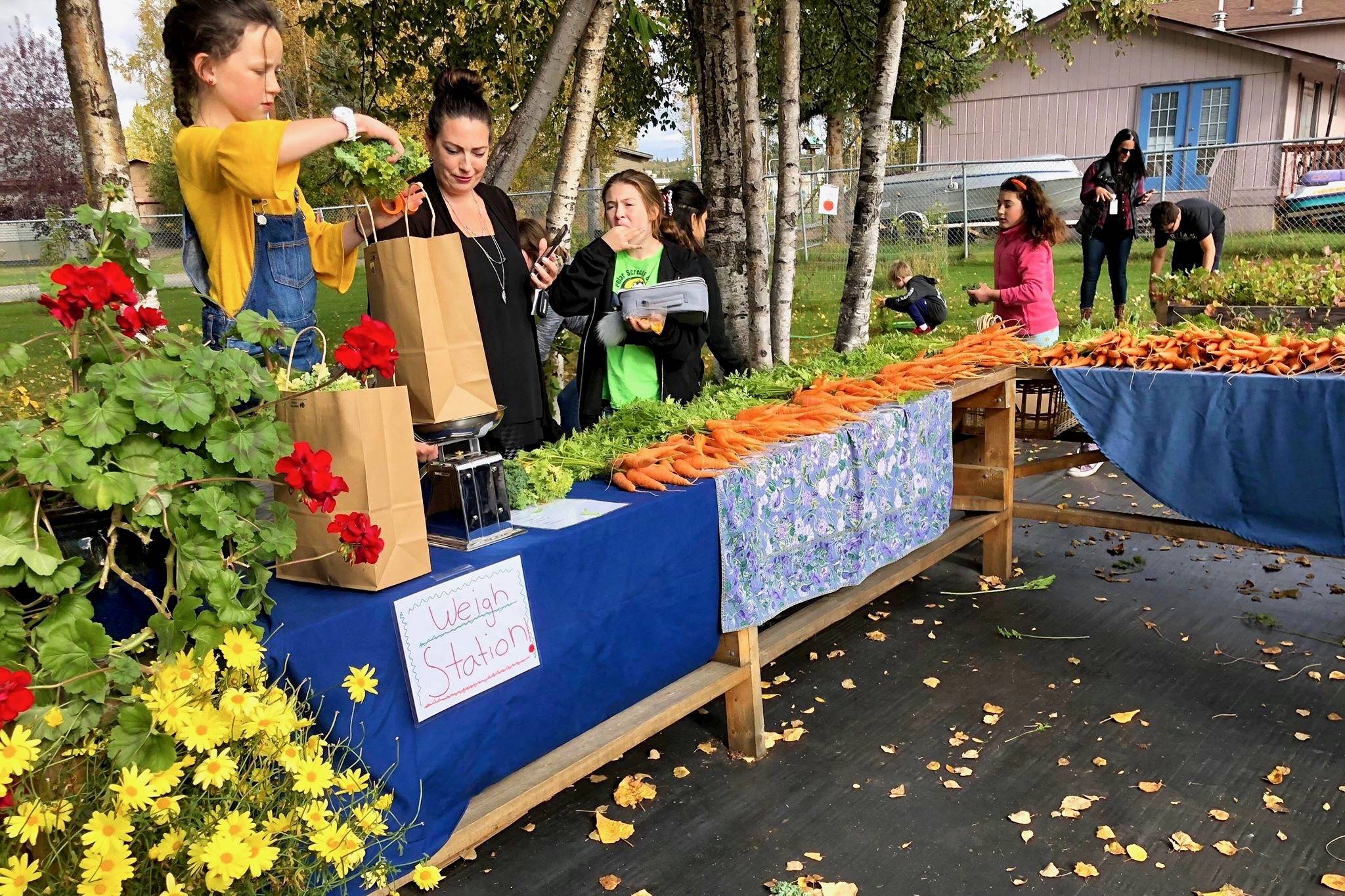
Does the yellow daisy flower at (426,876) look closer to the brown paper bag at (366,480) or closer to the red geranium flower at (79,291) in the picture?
the brown paper bag at (366,480)

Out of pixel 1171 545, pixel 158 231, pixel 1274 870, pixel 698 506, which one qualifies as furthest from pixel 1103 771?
pixel 158 231

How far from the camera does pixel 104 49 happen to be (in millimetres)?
5141

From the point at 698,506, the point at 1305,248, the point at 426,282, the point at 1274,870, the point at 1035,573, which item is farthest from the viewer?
the point at 1305,248

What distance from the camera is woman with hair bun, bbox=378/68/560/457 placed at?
2.77 metres

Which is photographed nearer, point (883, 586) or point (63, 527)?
point (63, 527)

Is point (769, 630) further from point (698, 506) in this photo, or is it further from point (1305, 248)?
point (1305, 248)

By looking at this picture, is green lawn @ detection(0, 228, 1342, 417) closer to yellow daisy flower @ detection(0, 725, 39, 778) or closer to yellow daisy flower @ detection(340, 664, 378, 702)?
yellow daisy flower @ detection(340, 664, 378, 702)

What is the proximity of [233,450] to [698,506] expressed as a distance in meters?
1.46

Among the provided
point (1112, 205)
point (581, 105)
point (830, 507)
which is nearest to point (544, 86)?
A: point (581, 105)

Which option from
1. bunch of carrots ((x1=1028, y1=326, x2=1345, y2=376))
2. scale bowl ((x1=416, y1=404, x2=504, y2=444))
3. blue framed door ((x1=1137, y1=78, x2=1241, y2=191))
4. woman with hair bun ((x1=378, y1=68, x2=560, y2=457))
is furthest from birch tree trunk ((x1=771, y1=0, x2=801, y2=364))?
blue framed door ((x1=1137, y1=78, x2=1241, y2=191))

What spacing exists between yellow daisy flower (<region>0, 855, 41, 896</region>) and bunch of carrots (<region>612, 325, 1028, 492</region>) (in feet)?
5.44

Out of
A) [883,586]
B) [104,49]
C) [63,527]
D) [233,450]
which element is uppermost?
[104,49]

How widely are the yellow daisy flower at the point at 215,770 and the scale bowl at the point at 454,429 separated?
0.82m

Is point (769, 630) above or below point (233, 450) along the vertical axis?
below
